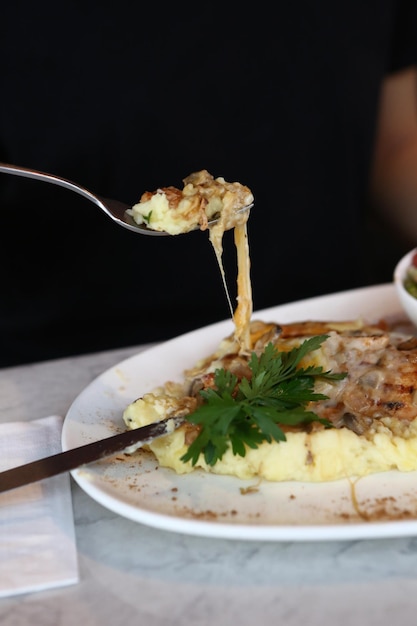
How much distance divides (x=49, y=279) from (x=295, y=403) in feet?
4.64

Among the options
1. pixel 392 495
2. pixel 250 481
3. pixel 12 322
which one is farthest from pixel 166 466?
pixel 12 322

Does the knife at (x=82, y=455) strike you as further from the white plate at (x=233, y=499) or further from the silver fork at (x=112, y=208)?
the silver fork at (x=112, y=208)

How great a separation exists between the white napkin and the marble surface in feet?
0.08

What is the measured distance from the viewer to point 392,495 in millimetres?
→ 1343

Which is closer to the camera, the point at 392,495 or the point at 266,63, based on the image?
the point at 392,495

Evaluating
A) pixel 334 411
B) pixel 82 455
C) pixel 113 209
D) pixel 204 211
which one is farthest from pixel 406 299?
pixel 82 455

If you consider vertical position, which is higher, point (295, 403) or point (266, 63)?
point (266, 63)

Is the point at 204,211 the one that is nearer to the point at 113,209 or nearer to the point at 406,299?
the point at 113,209

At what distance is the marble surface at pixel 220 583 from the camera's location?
1.15 m

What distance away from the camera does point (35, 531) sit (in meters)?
1.33

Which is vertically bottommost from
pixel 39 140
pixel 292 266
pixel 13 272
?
pixel 292 266

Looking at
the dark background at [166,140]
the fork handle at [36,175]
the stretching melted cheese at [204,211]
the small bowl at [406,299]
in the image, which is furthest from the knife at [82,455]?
the dark background at [166,140]

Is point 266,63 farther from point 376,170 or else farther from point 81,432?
point 81,432

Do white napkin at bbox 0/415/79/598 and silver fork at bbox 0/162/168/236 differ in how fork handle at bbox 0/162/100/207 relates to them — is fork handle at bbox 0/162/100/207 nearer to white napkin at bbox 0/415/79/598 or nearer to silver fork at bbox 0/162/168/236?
silver fork at bbox 0/162/168/236
